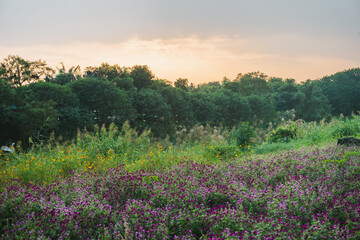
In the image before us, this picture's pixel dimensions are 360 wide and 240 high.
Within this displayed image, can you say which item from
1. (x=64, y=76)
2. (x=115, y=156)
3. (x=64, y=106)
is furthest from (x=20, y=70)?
(x=115, y=156)

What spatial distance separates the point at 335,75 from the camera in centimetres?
5109

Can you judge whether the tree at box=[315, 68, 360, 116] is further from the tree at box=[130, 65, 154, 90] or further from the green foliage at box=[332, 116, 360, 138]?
the green foliage at box=[332, 116, 360, 138]

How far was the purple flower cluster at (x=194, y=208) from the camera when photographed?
3121mm

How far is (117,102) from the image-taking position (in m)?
24.0

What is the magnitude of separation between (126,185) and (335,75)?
54694 millimetres

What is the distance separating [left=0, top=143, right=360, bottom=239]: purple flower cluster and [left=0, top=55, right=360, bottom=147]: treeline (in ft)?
32.0

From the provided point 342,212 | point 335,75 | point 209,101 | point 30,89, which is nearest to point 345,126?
point 342,212

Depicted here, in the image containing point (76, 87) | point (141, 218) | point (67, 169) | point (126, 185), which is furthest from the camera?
point (76, 87)

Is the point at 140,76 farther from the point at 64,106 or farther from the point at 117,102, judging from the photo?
the point at 64,106

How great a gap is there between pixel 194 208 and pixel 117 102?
21.0 metres

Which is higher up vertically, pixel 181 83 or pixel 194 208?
pixel 181 83

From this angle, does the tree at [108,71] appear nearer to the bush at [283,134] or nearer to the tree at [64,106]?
the tree at [64,106]

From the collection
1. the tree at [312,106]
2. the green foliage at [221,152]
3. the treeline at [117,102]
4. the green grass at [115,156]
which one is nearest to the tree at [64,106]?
the treeline at [117,102]

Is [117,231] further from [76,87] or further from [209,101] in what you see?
[209,101]
